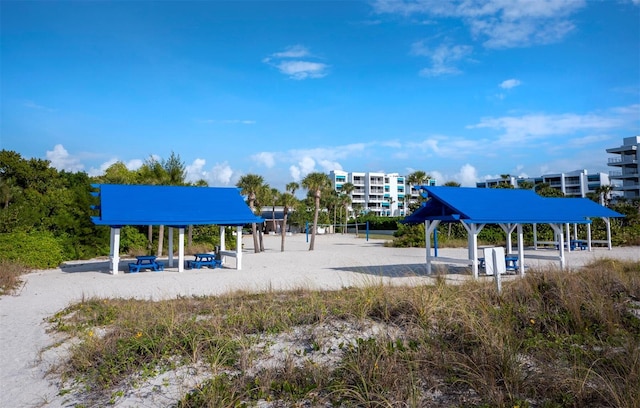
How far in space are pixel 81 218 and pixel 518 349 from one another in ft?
75.6

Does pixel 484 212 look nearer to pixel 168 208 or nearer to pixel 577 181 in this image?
pixel 168 208

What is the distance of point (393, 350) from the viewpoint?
17.3ft

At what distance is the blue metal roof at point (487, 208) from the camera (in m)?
14.6

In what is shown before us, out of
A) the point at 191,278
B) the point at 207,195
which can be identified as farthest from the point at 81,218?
the point at 191,278

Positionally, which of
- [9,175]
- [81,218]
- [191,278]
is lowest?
[191,278]

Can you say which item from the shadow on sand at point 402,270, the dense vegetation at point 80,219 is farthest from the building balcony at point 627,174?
the shadow on sand at point 402,270

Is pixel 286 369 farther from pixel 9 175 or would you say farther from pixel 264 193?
pixel 9 175

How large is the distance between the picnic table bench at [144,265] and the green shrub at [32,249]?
178 inches

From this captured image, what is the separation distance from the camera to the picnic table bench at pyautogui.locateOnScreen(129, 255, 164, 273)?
60.6ft

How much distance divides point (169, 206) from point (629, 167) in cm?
9078

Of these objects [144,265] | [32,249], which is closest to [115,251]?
[144,265]

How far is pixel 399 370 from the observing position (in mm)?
4863

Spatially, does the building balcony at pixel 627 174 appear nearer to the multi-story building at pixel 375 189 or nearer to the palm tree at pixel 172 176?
the multi-story building at pixel 375 189

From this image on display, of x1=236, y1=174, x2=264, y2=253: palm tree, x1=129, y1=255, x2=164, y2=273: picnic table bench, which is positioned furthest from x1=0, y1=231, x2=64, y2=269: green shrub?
x1=236, y1=174, x2=264, y2=253: palm tree
